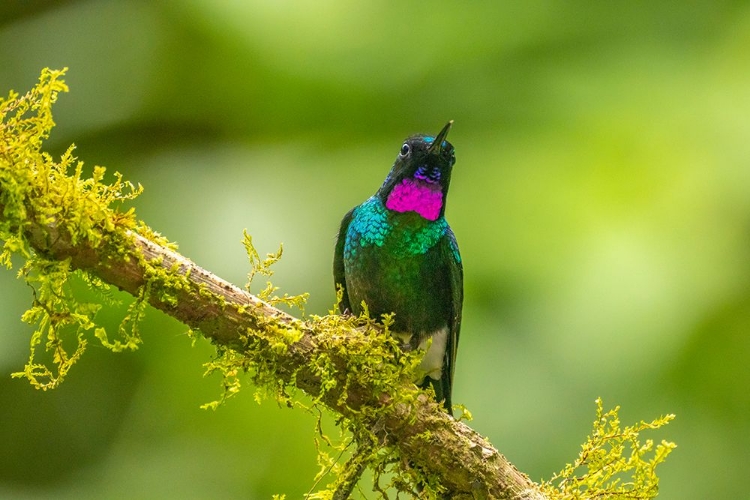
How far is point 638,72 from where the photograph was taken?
542 cm

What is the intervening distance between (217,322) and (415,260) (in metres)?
1.13

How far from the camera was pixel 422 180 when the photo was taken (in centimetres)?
→ 323

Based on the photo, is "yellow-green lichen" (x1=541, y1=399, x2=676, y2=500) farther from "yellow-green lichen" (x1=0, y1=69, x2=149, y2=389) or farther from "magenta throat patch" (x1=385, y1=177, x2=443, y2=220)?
"yellow-green lichen" (x1=0, y1=69, x2=149, y2=389)

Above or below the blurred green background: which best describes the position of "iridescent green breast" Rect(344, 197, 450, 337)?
below

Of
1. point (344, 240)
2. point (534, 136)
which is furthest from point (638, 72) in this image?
point (344, 240)

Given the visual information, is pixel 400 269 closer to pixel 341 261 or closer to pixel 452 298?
pixel 452 298

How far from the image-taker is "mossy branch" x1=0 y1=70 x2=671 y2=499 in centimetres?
198

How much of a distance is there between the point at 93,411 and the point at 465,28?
3.25 metres

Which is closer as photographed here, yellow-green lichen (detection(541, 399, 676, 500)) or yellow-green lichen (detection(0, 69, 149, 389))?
yellow-green lichen (detection(0, 69, 149, 389))

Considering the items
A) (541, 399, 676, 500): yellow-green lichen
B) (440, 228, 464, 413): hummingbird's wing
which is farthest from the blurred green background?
(541, 399, 676, 500): yellow-green lichen

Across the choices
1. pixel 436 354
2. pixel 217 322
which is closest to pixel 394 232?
pixel 436 354

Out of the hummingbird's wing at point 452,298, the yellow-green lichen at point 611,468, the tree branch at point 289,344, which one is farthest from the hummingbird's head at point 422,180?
the yellow-green lichen at point 611,468

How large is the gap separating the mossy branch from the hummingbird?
53 centimetres

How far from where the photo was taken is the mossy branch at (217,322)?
1982mm
